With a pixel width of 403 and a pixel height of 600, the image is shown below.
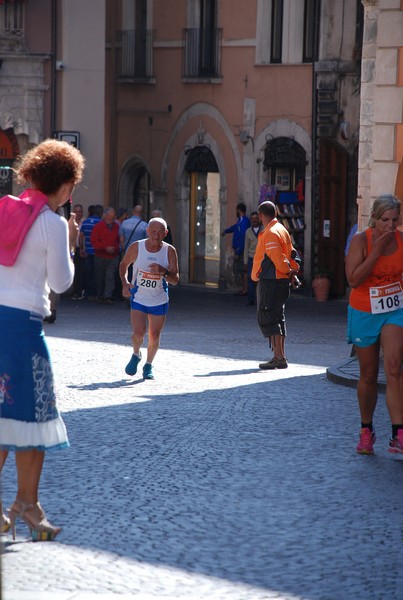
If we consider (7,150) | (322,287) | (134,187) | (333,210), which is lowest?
(322,287)

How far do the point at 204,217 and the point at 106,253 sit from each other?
23.1 feet

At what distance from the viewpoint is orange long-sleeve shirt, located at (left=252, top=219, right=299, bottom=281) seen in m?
16.8

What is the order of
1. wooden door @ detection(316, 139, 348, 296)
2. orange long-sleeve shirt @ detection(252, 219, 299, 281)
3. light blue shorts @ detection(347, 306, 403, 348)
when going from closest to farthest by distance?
light blue shorts @ detection(347, 306, 403, 348), orange long-sleeve shirt @ detection(252, 219, 299, 281), wooden door @ detection(316, 139, 348, 296)

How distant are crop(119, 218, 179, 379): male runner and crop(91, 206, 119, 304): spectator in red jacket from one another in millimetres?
12724

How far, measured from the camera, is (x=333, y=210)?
3106 centimetres

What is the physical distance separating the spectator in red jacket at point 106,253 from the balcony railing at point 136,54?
27.5 feet

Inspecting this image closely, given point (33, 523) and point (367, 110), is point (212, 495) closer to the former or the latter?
point (33, 523)

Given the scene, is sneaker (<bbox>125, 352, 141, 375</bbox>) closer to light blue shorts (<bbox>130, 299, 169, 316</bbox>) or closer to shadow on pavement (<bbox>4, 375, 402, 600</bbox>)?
light blue shorts (<bbox>130, 299, 169, 316</bbox>)

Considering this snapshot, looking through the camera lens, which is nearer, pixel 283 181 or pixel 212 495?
pixel 212 495

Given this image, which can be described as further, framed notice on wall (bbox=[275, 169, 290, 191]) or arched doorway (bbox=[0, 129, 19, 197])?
arched doorway (bbox=[0, 129, 19, 197])

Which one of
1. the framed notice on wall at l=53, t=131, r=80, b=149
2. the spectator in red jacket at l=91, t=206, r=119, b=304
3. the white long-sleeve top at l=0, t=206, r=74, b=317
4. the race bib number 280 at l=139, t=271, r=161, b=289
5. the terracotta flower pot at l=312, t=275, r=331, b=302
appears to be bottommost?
the terracotta flower pot at l=312, t=275, r=331, b=302

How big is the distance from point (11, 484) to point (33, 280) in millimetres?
1911

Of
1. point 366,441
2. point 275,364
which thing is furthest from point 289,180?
point 366,441

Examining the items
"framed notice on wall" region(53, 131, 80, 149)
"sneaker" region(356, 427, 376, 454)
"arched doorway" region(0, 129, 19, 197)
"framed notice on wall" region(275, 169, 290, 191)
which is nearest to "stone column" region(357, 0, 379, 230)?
"sneaker" region(356, 427, 376, 454)
